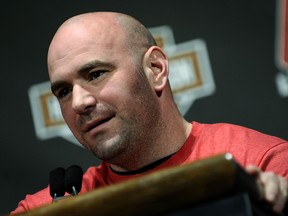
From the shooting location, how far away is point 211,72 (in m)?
1.75

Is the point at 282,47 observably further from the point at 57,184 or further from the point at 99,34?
the point at 57,184

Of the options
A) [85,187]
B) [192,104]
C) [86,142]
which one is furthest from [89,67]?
[192,104]

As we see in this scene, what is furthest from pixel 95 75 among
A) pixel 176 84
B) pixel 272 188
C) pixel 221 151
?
pixel 272 188

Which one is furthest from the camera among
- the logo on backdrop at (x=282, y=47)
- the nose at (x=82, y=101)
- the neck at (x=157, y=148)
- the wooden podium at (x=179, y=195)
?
the logo on backdrop at (x=282, y=47)

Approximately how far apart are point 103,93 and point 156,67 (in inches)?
8.1

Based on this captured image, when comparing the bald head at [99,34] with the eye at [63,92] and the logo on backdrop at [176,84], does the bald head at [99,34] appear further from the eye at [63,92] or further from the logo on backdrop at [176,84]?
the logo on backdrop at [176,84]

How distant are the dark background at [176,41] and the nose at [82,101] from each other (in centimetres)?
54

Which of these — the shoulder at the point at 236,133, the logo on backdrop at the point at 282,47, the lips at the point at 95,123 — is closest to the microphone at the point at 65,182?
the lips at the point at 95,123

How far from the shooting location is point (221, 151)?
1328 millimetres

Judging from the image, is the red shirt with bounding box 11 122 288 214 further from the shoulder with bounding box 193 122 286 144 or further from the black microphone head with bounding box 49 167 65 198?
the black microphone head with bounding box 49 167 65 198

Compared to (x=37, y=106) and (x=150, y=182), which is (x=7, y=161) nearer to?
(x=37, y=106)

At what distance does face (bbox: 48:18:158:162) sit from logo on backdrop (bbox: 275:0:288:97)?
47 centimetres

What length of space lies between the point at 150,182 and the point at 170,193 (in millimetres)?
26

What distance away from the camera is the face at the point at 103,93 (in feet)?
4.11
